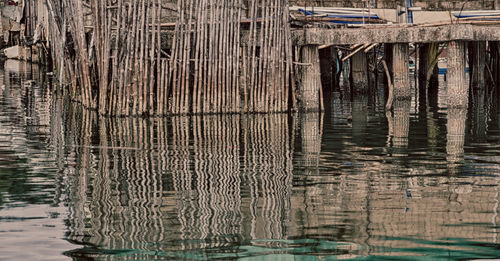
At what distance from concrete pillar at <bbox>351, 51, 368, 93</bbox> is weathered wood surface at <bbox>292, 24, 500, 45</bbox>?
646 cm

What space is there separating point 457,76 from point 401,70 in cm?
223

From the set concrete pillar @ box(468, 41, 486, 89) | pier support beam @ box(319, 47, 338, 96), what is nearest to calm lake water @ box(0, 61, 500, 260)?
concrete pillar @ box(468, 41, 486, 89)

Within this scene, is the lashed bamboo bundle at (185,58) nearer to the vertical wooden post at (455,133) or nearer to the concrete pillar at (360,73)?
the vertical wooden post at (455,133)

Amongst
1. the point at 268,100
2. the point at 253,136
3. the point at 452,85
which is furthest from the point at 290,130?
the point at 452,85

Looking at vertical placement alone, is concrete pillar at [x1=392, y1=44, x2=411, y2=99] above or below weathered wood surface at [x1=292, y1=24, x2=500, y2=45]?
below

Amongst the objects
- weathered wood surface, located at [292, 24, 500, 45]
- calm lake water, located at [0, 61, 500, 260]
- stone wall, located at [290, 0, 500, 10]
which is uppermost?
stone wall, located at [290, 0, 500, 10]

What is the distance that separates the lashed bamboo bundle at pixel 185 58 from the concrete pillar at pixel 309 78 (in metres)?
0.47

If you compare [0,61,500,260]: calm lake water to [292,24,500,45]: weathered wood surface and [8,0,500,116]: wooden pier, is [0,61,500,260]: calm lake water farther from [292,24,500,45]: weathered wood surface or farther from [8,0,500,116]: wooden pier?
[292,24,500,45]: weathered wood surface

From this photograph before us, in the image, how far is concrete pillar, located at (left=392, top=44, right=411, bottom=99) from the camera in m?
25.5

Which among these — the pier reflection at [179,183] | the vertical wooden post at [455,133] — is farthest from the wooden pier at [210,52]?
the pier reflection at [179,183]

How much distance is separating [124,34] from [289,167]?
752cm

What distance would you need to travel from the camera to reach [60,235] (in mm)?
9969

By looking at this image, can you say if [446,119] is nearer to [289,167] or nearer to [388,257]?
[289,167]

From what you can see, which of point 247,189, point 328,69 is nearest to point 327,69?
point 328,69
